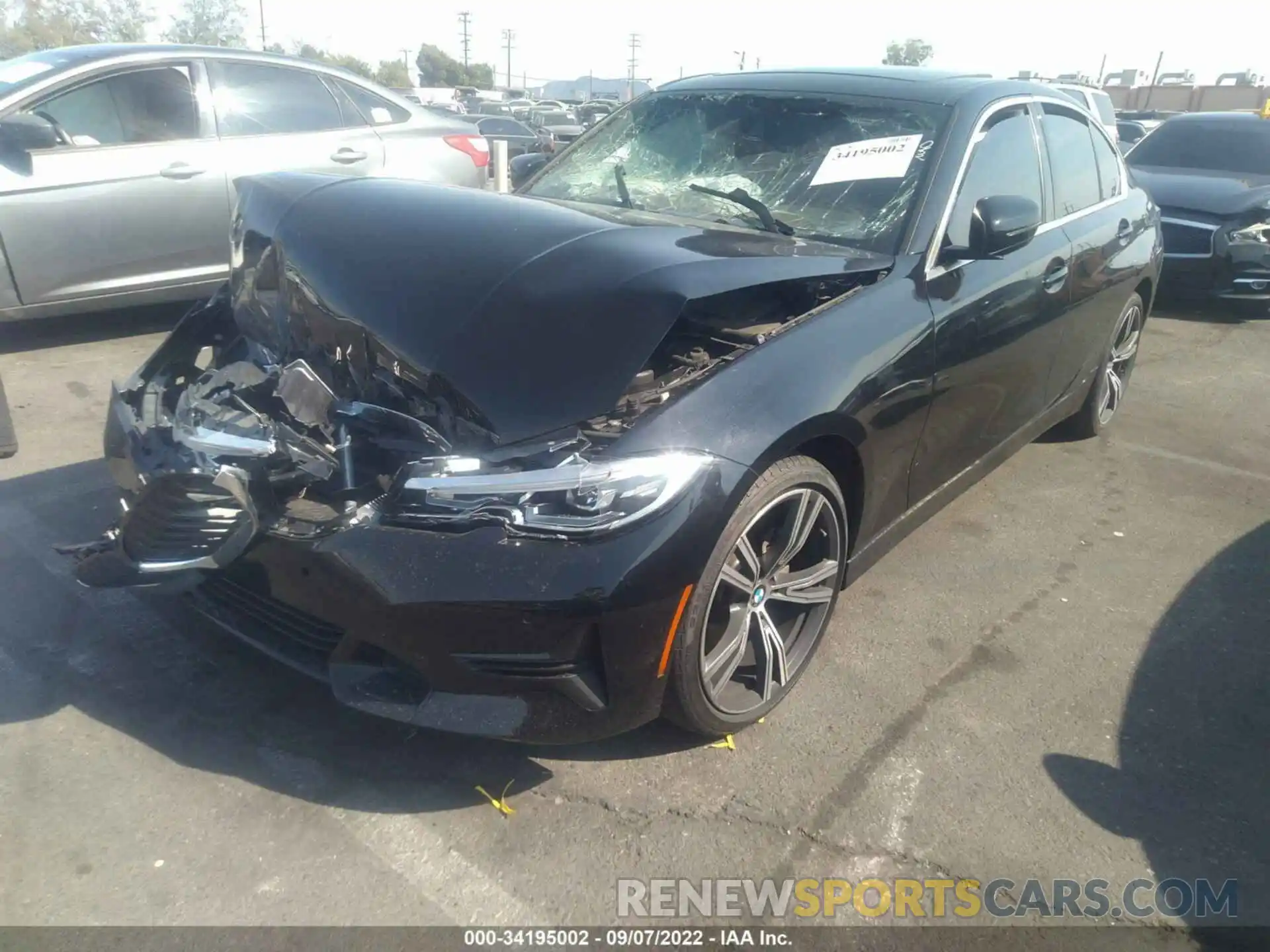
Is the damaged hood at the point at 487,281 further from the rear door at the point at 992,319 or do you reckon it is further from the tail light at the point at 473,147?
the tail light at the point at 473,147

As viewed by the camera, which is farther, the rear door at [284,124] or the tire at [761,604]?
the rear door at [284,124]

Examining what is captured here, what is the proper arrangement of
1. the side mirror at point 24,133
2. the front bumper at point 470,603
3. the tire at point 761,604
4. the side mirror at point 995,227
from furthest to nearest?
1. the side mirror at point 24,133
2. the side mirror at point 995,227
3. the tire at point 761,604
4. the front bumper at point 470,603

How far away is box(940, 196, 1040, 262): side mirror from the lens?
297cm

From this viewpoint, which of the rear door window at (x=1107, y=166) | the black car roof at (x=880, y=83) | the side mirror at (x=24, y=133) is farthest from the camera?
the side mirror at (x=24, y=133)

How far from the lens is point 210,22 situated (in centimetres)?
4538

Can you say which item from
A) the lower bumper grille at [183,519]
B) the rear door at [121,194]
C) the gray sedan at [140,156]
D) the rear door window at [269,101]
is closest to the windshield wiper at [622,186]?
the lower bumper grille at [183,519]

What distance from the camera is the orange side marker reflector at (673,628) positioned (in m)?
2.18

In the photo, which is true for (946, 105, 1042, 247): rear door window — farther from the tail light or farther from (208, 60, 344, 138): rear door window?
(208, 60, 344, 138): rear door window

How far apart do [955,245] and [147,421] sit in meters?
2.53

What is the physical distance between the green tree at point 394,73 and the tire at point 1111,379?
67932mm

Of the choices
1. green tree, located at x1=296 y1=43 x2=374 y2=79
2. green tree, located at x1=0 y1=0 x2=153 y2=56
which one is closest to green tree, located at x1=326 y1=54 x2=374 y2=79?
green tree, located at x1=296 y1=43 x2=374 y2=79

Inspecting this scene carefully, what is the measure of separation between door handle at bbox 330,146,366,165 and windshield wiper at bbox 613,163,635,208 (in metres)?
3.11

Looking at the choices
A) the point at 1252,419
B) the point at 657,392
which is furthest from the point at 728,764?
the point at 1252,419

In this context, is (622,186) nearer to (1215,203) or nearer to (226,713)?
(226,713)
